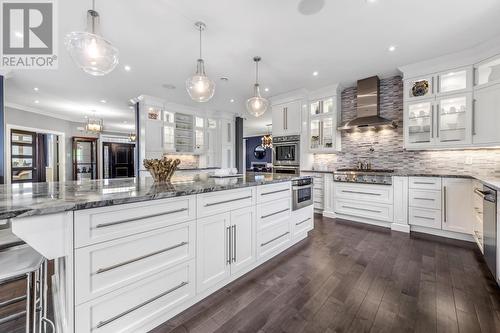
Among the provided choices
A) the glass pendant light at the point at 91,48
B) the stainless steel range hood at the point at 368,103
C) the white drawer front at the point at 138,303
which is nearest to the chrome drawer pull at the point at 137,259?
the white drawer front at the point at 138,303

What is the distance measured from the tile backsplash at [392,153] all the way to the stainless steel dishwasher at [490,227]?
5.09 ft

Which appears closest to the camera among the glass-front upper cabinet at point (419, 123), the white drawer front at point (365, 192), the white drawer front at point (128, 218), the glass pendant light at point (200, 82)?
the white drawer front at point (128, 218)

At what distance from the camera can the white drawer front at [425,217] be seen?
10.5 feet

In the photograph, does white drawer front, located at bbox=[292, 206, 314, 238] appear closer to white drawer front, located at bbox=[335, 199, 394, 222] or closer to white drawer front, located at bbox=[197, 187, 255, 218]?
white drawer front, located at bbox=[197, 187, 255, 218]

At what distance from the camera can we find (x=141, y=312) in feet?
4.49

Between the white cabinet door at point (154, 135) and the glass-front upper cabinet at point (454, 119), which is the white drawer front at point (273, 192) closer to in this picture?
the glass-front upper cabinet at point (454, 119)

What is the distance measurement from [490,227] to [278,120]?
405 centimetres

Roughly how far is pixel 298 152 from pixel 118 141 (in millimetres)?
8752

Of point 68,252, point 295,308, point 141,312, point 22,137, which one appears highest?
point 22,137

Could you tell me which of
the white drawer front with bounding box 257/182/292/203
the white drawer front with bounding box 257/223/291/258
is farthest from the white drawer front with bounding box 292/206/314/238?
the white drawer front with bounding box 257/182/292/203

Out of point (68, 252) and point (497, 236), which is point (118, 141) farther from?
point (497, 236)

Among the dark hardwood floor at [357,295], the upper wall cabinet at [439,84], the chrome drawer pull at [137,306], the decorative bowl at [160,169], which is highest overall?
the upper wall cabinet at [439,84]

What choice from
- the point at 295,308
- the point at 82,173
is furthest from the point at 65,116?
the point at 295,308

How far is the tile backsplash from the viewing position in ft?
10.8
